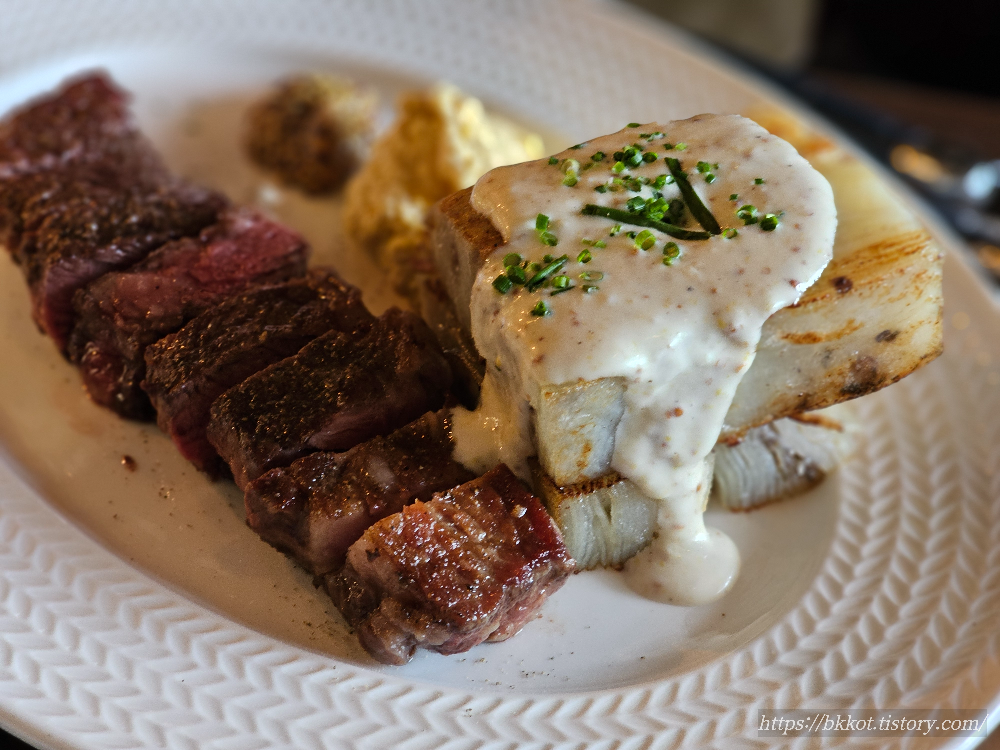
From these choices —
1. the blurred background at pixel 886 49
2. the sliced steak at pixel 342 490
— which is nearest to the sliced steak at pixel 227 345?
the sliced steak at pixel 342 490

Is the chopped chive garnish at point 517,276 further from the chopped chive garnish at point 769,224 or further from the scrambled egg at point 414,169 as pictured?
the scrambled egg at point 414,169

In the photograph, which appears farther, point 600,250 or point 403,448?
point 403,448

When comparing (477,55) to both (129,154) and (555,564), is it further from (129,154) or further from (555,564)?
(555,564)

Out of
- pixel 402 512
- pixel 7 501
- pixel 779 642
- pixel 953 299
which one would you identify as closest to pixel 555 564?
pixel 402 512

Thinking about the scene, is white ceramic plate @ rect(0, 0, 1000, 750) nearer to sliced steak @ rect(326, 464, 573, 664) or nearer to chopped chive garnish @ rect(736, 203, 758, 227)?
sliced steak @ rect(326, 464, 573, 664)

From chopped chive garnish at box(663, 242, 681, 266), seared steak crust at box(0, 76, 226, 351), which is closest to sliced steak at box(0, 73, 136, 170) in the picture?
seared steak crust at box(0, 76, 226, 351)
